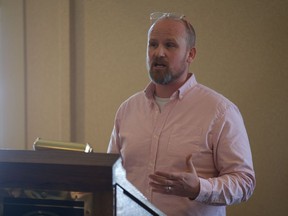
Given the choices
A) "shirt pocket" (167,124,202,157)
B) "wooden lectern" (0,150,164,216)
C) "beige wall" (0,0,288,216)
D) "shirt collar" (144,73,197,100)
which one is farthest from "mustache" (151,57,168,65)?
"beige wall" (0,0,288,216)

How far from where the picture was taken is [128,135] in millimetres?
1335

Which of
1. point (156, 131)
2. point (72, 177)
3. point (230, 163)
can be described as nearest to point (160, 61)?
point (156, 131)

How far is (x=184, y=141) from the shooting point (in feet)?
4.01

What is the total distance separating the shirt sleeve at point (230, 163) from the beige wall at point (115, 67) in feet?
3.52

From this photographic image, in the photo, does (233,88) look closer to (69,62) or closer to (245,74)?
(245,74)

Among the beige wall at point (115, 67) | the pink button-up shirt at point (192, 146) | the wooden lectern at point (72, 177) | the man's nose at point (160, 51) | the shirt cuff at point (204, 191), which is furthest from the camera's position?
the beige wall at point (115, 67)

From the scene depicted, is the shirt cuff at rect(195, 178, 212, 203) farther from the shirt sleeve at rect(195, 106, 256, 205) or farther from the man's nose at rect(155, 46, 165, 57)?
the man's nose at rect(155, 46, 165, 57)

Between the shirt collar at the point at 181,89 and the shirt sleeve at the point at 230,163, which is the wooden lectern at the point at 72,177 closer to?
the shirt sleeve at the point at 230,163

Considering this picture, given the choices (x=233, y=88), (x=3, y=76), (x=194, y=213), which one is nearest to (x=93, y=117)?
(x=3, y=76)

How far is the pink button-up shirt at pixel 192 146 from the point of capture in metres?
1.15

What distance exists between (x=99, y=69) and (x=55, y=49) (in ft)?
1.15

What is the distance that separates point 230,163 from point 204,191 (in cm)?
21

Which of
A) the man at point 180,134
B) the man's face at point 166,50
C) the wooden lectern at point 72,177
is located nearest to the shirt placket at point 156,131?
the man at point 180,134

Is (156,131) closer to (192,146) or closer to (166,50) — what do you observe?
(192,146)
